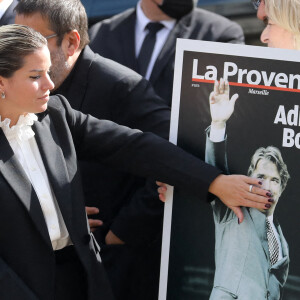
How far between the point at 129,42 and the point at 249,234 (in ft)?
6.69

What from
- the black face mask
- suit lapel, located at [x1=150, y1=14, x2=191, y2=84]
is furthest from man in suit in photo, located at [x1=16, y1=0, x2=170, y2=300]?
the black face mask

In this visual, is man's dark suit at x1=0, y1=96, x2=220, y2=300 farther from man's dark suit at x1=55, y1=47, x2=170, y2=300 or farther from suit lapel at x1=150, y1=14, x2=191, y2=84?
suit lapel at x1=150, y1=14, x2=191, y2=84

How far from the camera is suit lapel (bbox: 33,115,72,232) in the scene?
2.95m

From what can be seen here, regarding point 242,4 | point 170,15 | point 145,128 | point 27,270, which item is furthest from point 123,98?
point 242,4

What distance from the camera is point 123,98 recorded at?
354 centimetres

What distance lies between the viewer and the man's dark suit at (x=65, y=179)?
112 inches

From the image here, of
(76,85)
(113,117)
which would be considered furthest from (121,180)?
(76,85)

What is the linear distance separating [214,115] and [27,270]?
32.9 inches

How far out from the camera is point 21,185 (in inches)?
112

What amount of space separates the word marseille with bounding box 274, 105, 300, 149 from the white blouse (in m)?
0.81

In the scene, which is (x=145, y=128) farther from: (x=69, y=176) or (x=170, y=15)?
(x=170, y=15)

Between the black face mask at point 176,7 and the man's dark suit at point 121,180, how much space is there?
135cm

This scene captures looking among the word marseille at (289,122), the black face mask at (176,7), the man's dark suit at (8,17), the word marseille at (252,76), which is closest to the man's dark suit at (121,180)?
the word marseille at (252,76)

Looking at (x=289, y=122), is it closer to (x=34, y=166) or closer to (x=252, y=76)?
(x=252, y=76)
